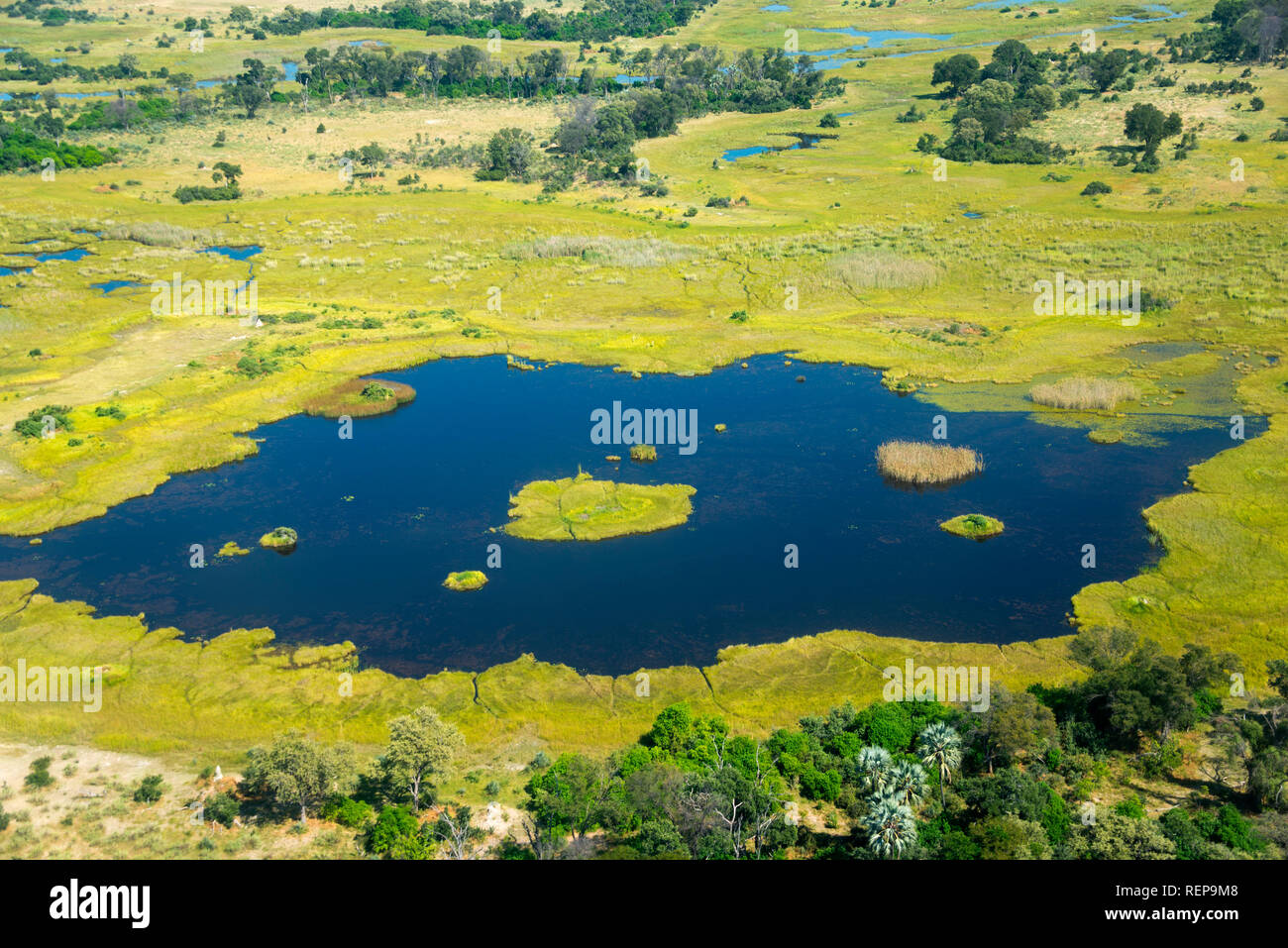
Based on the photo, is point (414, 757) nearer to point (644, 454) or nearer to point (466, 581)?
point (466, 581)

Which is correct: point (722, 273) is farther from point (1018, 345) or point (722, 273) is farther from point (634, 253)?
point (1018, 345)

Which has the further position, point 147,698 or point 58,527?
point 58,527

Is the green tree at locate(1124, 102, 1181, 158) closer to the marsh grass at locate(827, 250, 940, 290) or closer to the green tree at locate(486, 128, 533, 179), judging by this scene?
the marsh grass at locate(827, 250, 940, 290)

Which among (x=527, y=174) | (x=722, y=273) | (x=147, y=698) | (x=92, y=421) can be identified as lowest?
(x=147, y=698)

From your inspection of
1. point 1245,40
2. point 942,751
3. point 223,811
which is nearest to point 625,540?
point 942,751

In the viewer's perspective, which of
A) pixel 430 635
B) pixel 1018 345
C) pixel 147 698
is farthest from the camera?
pixel 1018 345

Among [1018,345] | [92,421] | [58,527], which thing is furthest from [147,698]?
[1018,345]

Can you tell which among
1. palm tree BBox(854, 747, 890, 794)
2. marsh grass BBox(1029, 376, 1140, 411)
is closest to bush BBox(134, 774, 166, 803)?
palm tree BBox(854, 747, 890, 794)

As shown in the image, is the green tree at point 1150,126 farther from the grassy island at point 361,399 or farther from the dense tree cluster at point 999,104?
the grassy island at point 361,399
